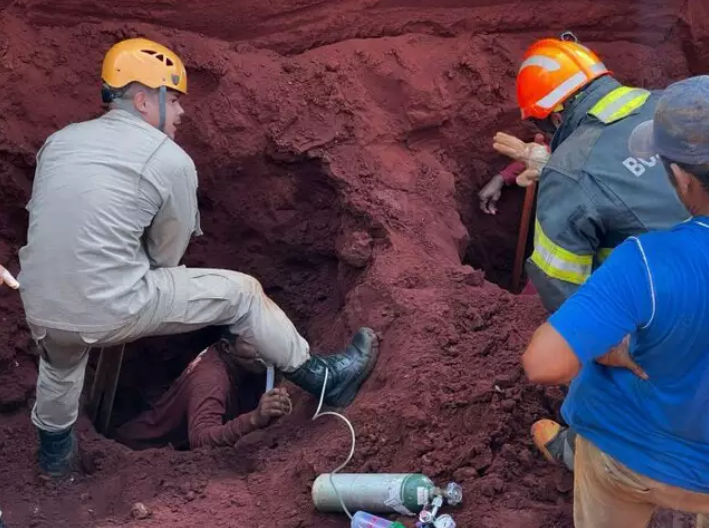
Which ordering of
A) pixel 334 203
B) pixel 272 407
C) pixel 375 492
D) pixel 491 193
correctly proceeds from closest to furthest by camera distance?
pixel 375 492 < pixel 272 407 < pixel 334 203 < pixel 491 193

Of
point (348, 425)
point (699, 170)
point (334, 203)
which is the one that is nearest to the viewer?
point (699, 170)

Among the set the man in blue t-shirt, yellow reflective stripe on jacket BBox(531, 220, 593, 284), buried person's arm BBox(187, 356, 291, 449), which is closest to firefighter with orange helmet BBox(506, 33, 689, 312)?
yellow reflective stripe on jacket BBox(531, 220, 593, 284)

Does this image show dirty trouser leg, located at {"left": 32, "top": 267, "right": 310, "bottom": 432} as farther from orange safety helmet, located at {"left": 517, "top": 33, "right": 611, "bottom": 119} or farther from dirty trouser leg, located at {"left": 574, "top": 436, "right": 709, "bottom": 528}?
dirty trouser leg, located at {"left": 574, "top": 436, "right": 709, "bottom": 528}

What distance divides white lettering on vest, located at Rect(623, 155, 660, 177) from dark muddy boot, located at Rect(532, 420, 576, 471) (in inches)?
42.5

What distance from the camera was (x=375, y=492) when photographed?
4078mm

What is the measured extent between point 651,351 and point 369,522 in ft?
5.22

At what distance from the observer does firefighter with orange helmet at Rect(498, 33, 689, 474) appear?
3863mm

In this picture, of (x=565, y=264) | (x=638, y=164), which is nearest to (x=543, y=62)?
(x=638, y=164)

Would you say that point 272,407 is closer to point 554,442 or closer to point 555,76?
point 554,442

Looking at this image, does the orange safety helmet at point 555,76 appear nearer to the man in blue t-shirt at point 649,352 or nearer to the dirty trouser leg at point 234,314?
the man in blue t-shirt at point 649,352

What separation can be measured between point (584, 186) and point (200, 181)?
9.47ft

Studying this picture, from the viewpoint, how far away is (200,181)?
20.0 feet

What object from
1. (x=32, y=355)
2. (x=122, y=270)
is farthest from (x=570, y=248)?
(x=32, y=355)

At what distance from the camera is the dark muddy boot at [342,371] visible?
16.5 feet
